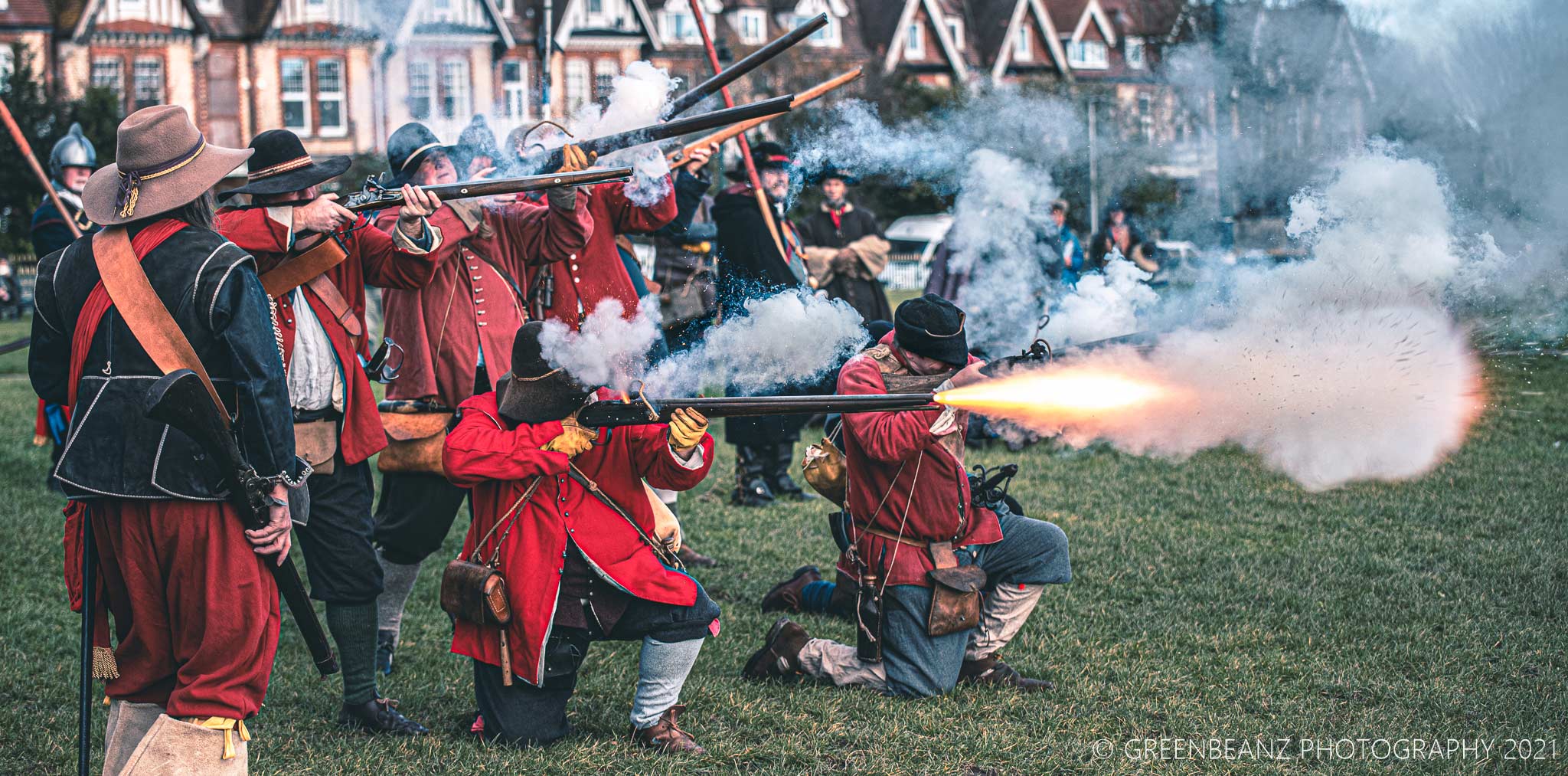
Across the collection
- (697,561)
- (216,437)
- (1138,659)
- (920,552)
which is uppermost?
(216,437)

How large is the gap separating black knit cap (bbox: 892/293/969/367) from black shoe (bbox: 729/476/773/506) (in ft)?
13.2

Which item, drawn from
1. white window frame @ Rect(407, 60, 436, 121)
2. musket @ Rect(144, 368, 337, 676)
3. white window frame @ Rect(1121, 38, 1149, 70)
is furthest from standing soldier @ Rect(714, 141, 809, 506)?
white window frame @ Rect(1121, 38, 1149, 70)

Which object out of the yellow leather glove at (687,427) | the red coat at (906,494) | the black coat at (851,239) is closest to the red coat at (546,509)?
the yellow leather glove at (687,427)

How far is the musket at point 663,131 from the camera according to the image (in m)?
5.25

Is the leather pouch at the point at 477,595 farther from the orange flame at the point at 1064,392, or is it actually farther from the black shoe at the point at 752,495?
the black shoe at the point at 752,495

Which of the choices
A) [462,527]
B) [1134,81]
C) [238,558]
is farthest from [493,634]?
A: [1134,81]

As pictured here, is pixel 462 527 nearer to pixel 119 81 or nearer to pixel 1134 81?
pixel 1134 81

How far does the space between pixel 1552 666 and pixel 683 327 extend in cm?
461

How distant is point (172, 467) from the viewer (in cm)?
373

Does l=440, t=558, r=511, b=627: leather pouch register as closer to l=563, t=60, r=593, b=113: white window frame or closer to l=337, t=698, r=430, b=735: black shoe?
l=337, t=698, r=430, b=735: black shoe

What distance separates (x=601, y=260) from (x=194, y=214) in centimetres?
284

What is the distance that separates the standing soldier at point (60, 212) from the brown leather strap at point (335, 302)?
3841 mm

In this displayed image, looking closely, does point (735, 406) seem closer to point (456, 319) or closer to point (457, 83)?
point (456, 319)

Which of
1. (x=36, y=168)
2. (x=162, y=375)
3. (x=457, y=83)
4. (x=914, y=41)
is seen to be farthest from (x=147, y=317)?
(x=914, y=41)
